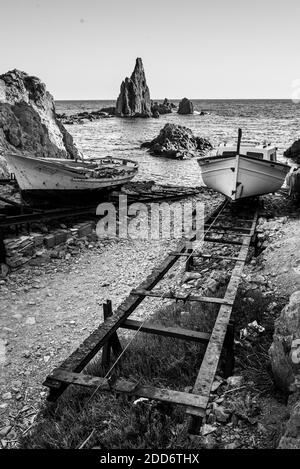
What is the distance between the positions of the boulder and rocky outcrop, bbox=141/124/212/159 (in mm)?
36319

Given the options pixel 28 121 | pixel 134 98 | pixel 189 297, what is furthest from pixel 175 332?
pixel 134 98

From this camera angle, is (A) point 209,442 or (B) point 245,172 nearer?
(A) point 209,442

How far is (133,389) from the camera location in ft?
15.1

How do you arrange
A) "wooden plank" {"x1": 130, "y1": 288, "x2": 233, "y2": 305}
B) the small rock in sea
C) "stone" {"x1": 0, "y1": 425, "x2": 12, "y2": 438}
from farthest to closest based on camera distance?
"wooden plank" {"x1": 130, "y1": 288, "x2": 233, "y2": 305} < "stone" {"x1": 0, "y1": 425, "x2": 12, "y2": 438} < the small rock in sea

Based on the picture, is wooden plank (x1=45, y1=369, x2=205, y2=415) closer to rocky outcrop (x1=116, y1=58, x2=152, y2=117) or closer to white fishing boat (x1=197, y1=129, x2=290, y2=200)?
white fishing boat (x1=197, y1=129, x2=290, y2=200)

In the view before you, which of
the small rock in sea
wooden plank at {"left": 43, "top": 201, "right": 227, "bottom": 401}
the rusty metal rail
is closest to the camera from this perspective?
the rusty metal rail

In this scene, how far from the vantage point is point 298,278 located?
27.5ft

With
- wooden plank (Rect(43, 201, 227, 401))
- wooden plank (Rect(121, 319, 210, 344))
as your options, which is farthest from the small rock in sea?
wooden plank (Rect(43, 201, 227, 401))

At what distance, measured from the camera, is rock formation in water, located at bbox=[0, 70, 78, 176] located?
2212cm

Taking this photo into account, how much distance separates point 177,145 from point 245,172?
29527 mm

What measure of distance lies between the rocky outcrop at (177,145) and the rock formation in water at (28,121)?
16.1 meters

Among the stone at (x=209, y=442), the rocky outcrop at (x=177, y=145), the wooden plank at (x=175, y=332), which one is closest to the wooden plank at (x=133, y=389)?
the stone at (x=209, y=442)

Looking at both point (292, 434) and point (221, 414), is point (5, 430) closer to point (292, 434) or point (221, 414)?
point (221, 414)
